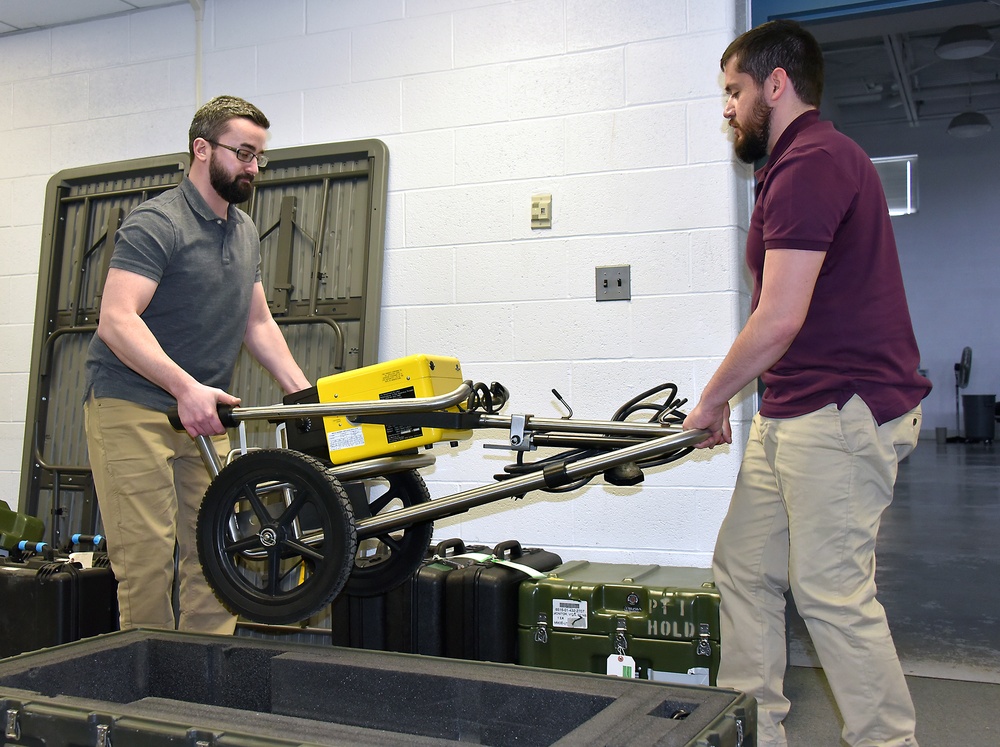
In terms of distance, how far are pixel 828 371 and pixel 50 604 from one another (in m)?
2.45

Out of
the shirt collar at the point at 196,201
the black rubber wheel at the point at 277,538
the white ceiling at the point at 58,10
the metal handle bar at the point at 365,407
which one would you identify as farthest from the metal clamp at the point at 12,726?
the white ceiling at the point at 58,10

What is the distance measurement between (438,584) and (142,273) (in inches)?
47.6

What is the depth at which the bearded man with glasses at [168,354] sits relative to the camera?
2445 millimetres

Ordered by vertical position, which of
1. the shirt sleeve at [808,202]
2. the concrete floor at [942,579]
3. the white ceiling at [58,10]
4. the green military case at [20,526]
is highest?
the white ceiling at [58,10]

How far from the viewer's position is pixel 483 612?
2.80m

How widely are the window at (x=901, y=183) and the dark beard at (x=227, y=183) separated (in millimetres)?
11986

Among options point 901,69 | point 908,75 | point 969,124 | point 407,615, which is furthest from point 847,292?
point 969,124

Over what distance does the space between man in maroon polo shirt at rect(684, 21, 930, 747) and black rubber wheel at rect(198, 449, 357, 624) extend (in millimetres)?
770

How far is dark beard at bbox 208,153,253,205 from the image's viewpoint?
8.39 feet

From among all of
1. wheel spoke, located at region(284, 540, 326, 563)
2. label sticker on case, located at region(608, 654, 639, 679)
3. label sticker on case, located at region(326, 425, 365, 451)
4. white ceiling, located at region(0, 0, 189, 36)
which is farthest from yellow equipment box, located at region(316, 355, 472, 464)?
white ceiling, located at region(0, 0, 189, 36)

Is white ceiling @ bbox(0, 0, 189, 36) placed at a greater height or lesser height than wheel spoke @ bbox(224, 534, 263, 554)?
greater

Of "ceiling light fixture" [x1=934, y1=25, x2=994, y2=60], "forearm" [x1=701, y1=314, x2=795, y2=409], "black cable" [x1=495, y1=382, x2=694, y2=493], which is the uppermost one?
"ceiling light fixture" [x1=934, y1=25, x2=994, y2=60]

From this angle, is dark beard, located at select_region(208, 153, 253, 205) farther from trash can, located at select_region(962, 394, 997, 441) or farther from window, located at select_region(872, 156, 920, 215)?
window, located at select_region(872, 156, 920, 215)

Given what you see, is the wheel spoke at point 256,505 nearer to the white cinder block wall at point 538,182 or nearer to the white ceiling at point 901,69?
the white cinder block wall at point 538,182
